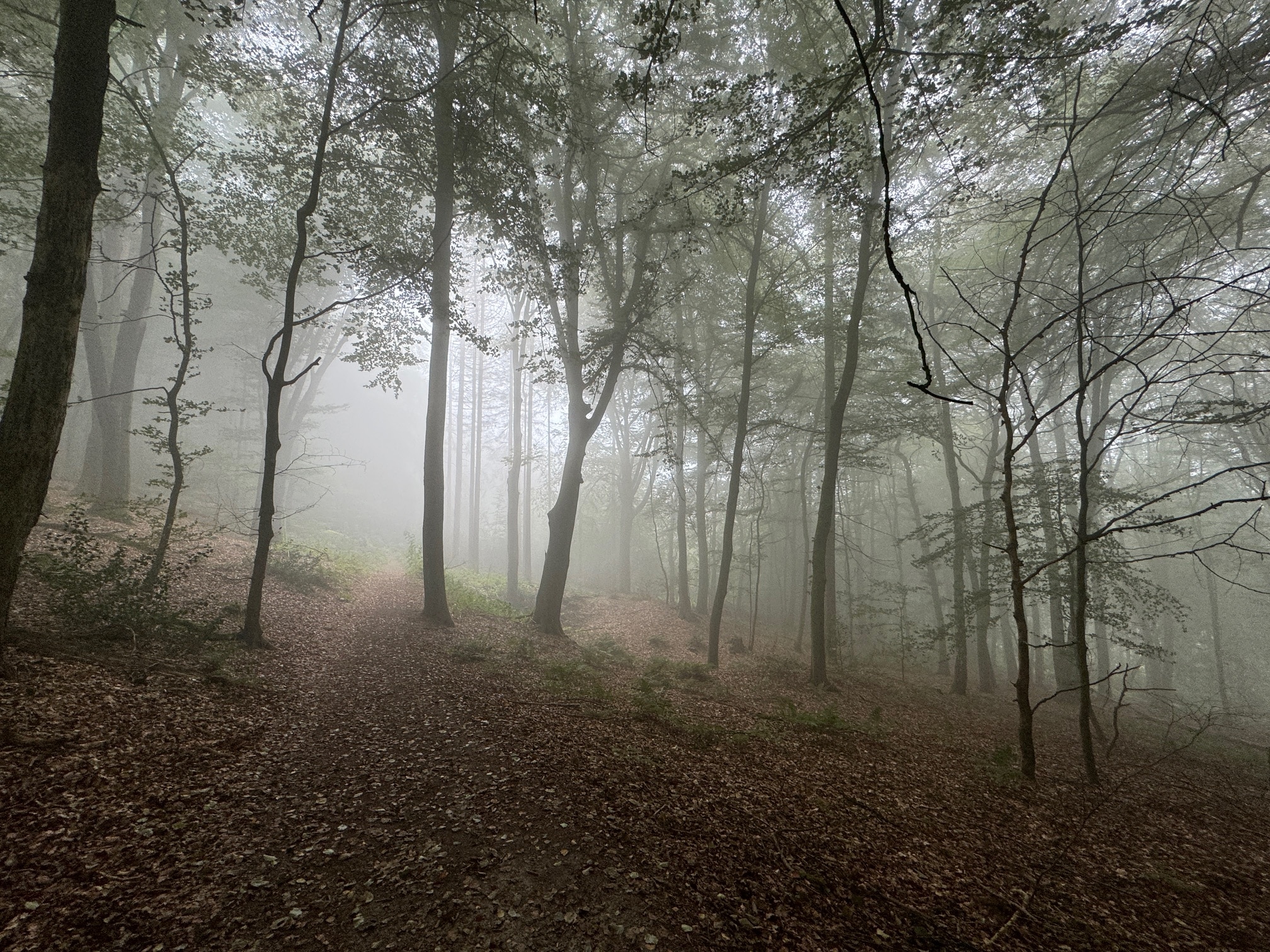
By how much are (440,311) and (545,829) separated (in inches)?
389

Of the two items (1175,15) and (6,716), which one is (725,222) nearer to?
(1175,15)

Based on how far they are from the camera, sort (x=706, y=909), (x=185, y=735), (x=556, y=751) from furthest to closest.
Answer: (x=556, y=751) → (x=185, y=735) → (x=706, y=909)

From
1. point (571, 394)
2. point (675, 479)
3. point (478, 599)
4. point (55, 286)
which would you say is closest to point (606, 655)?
point (478, 599)

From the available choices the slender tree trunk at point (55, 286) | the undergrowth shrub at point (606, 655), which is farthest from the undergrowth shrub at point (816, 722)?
the slender tree trunk at point (55, 286)

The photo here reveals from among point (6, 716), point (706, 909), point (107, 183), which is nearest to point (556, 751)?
point (706, 909)

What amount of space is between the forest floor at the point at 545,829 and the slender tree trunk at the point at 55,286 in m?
1.57

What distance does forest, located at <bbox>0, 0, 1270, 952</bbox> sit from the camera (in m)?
3.16

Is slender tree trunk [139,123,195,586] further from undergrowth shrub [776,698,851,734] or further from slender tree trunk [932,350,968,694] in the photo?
slender tree trunk [932,350,968,694]

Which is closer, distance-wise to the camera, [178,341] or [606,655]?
[178,341]

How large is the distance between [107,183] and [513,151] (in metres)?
11.1

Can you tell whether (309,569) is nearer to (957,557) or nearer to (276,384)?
(276,384)

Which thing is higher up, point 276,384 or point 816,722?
point 276,384

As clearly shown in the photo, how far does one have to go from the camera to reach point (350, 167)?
9.33 meters

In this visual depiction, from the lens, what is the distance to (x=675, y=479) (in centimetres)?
1781
